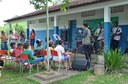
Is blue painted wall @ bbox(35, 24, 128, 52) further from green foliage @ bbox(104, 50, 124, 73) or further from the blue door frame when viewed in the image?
green foliage @ bbox(104, 50, 124, 73)

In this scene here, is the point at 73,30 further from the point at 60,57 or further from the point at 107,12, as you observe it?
the point at 60,57

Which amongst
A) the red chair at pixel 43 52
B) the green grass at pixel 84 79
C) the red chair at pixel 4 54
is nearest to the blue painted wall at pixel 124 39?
the green grass at pixel 84 79

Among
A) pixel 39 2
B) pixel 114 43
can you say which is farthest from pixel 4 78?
pixel 114 43

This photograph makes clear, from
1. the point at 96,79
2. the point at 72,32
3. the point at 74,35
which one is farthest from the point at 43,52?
the point at 72,32

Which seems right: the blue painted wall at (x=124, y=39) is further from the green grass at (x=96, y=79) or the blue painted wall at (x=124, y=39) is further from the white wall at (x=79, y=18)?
the green grass at (x=96, y=79)

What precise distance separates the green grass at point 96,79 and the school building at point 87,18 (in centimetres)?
289

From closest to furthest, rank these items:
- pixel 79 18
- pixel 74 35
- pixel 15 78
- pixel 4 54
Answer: pixel 15 78
pixel 4 54
pixel 79 18
pixel 74 35

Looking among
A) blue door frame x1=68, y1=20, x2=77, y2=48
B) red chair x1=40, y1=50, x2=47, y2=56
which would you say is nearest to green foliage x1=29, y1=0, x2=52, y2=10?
red chair x1=40, y1=50, x2=47, y2=56

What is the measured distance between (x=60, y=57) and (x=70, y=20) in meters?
8.54

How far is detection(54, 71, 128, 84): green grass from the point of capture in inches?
306

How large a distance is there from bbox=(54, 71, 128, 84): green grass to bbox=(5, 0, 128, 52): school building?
289cm

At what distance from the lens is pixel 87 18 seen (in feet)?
51.3

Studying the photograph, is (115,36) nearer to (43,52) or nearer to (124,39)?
(124,39)

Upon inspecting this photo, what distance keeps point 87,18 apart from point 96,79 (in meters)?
8.10
